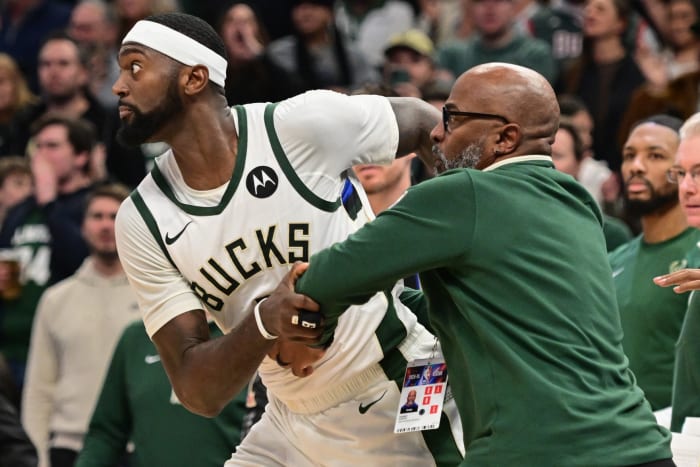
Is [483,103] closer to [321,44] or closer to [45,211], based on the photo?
[45,211]

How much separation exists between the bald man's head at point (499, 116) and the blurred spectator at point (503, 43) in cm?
642

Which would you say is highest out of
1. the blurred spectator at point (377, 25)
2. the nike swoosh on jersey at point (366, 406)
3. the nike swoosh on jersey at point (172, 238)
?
the nike swoosh on jersey at point (172, 238)

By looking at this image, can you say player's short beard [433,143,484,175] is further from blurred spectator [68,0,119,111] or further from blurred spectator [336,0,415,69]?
blurred spectator [336,0,415,69]

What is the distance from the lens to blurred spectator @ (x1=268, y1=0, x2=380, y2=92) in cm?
1141

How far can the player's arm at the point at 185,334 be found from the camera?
4.34 metres

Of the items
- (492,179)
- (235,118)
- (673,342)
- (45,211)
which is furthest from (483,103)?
(45,211)

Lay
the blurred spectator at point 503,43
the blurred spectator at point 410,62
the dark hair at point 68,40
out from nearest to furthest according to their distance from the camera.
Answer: the blurred spectator at point 503,43 → the blurred spectator at point 410,62 → the dark hair at point 68,40

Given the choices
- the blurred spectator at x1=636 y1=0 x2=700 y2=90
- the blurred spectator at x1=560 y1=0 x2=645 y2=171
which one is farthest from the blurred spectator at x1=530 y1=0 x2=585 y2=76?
the blurred spectator at x1=636 y1=0 x2=700 y2=90

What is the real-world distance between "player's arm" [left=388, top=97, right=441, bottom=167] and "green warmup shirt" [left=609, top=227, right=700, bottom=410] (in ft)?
5.38

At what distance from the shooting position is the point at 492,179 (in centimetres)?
387

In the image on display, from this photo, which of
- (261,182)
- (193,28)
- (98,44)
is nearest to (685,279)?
(261,182)

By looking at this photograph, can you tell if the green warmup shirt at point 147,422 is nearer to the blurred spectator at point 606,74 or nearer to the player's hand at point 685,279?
the player's hand at point 685,279

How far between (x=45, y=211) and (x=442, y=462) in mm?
5775

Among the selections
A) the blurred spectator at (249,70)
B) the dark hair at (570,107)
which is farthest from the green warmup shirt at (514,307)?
the blurred spectator at (249,70)
